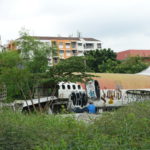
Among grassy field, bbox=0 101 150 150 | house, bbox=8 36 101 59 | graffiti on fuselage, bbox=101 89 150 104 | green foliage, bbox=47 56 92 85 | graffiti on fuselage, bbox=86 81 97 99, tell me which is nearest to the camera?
grassy field, bbox=0 101 150 150

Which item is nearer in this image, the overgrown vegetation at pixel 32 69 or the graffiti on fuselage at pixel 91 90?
the overgrown vegetation at pixel 32 69

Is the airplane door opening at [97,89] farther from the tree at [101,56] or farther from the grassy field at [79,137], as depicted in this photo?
the tree at [101,56]

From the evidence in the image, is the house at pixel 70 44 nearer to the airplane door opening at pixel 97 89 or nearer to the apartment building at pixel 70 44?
the apartment building at pixel 70 44

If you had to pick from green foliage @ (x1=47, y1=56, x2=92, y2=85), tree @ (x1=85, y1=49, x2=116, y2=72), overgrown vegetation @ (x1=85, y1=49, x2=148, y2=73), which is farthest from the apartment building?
green foliage @ (x1=47, y1=56, x2=92, y2=85)

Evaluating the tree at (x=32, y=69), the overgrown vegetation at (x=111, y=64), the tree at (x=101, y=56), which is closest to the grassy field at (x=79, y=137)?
the tree at (x=32, y=69)

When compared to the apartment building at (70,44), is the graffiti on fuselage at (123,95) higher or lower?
lower

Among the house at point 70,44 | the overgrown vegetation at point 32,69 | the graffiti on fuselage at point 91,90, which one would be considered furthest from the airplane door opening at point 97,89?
the house at point 70,44

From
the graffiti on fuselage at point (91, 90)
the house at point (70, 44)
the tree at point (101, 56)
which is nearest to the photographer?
the graffiti on fuselage at point (91, 90)

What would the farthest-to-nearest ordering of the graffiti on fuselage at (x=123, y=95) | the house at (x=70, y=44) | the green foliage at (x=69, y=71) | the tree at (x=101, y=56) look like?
the house at (x=70, y=44) < the tree at (x=101, y=56) < the graffiti on fuselage at (x=123, y=95) < the green foliage at (x=69, y=71)

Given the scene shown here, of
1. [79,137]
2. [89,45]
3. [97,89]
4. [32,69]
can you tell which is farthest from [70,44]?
[79,137]

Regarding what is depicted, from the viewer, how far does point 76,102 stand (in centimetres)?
2825

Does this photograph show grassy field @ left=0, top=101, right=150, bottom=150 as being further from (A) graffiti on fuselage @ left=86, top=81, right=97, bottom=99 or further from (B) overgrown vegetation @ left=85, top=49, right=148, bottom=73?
(B) overgrown vegetation @ left=85, top=49, right=148, bottom=73

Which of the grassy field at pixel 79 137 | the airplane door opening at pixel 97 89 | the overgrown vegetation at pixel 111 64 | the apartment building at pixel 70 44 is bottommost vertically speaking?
the grassy field at pixel 79 137

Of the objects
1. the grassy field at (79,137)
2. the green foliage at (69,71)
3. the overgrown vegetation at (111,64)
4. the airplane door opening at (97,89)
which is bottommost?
the grassy field at (79,137)
